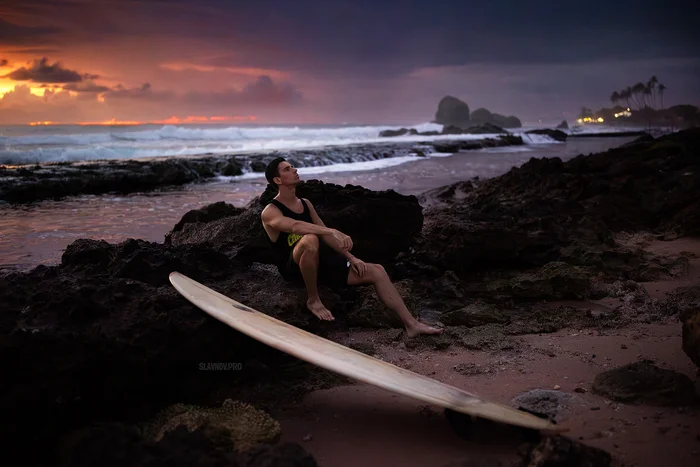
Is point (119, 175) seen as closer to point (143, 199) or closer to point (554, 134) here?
point (143, 199)

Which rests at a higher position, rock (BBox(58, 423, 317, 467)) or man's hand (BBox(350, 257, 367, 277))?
man's hand (BBox(350, 257, 367, 277))

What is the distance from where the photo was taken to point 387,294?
4.36 m

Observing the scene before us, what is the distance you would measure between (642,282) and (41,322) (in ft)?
17.2

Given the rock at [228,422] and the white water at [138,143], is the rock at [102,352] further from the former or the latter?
the white water at [138,143]

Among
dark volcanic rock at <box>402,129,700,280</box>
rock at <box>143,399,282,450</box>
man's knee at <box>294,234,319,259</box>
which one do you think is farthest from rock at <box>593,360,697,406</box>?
dark volcanic rock at <box>402,129,700,280</box>

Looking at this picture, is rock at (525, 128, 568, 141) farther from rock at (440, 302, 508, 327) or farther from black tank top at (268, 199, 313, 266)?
black tank top at (268, 199, 313, 266)

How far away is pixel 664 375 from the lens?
3.13 meters

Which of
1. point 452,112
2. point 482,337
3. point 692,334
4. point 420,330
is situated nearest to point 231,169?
point 420,330

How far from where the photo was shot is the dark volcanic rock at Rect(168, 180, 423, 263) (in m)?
5.60

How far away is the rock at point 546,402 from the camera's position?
308 cm

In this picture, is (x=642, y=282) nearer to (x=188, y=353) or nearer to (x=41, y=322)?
(x=188, y=353)

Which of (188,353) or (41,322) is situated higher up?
(41,322)

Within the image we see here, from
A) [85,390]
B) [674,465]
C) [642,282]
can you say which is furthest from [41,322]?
[642,282]

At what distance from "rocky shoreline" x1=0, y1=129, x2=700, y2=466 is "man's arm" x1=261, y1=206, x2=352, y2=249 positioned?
45 centimetres
